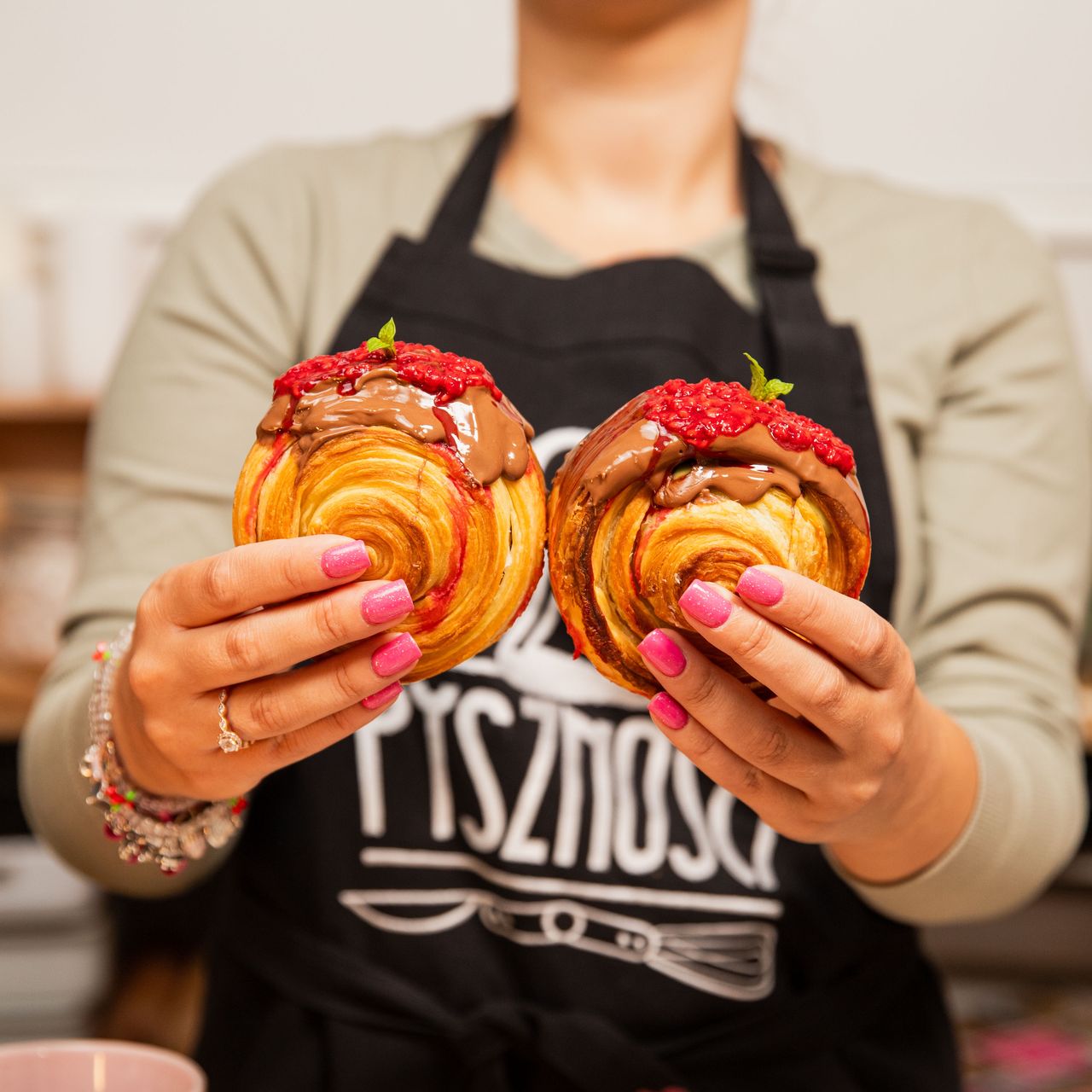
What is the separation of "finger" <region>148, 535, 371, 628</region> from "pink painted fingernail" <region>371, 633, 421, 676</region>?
5 centimetres

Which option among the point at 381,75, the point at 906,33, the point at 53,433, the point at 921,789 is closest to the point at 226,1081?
the point at 921,789

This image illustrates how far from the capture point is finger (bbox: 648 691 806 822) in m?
0.67

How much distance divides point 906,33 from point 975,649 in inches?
63.4

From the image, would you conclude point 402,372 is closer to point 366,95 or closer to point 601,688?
point 601,688

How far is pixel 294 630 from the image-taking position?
2.01 feet

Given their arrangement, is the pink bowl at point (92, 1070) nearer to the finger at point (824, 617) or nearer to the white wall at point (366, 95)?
the finger at point (824, 617)

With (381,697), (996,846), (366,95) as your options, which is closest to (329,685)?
(381,697)

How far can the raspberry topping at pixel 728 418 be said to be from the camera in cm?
63

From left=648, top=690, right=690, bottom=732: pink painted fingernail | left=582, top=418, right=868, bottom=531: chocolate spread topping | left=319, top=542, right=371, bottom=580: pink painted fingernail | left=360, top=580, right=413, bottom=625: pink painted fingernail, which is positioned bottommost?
left=648, top=690, right=690, bottom=732: pink painted fingernail

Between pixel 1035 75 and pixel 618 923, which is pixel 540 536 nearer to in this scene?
pixel 618 923

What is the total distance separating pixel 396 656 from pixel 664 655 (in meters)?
0.14

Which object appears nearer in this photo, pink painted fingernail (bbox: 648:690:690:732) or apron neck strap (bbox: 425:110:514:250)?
pink painted fingernail (bbox: 648:690:690:732)

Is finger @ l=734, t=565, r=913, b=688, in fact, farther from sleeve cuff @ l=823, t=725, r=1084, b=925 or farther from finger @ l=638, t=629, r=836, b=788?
sleeve cuff @ l=823, t=725, r=1084, b=925

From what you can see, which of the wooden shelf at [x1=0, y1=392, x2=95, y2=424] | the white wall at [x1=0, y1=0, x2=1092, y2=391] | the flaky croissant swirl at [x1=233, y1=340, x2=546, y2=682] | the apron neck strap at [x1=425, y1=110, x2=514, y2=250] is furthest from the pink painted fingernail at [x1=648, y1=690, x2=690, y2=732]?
the white wall at [x1=0, y1=0, x2=1092, y2=391]
